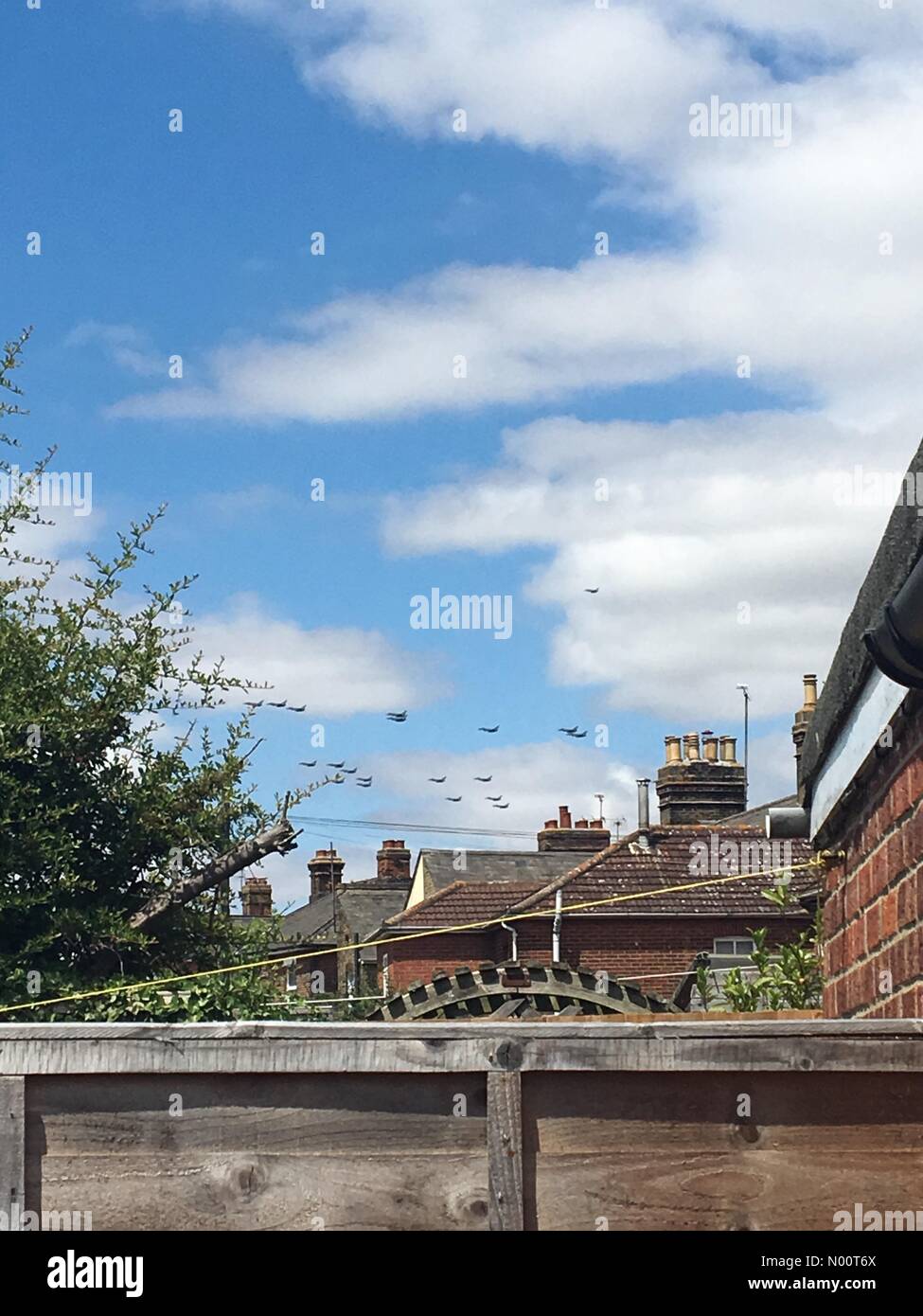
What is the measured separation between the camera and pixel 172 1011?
7707mm

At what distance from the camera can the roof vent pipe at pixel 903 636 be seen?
343 centimetres

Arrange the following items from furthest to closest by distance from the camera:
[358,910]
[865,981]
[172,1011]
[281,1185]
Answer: [358,910], [172,1011], [865,981], [281,1185]

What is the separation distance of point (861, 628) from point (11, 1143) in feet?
9.10

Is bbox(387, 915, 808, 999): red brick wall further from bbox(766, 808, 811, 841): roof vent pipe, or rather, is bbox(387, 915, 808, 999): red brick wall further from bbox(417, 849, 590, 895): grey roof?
bbox(766, 808, 811, 841): roof vent pipe

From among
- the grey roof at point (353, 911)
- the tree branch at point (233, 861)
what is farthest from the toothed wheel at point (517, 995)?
the grey roof at point (353, 911)

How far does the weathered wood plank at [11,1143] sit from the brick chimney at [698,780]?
31.9 m

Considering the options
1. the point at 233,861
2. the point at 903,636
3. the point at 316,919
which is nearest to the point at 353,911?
→ the point at 316,919

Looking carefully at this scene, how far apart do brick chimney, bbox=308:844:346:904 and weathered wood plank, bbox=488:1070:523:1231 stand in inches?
1855

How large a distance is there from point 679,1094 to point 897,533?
5.28 ft

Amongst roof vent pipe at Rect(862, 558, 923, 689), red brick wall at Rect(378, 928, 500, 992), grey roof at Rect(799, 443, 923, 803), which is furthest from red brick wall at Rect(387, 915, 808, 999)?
roof vent pipe at Rect(862, 558, 923, 689)

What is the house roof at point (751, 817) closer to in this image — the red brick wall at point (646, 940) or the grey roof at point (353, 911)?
the red brick wall at point (646, 940)

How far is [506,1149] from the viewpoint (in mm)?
3125
